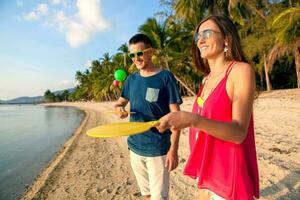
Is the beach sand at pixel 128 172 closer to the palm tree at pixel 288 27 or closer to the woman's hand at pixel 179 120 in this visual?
the woman's hand at pixel 179 120

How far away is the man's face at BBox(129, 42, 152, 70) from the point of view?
2617 millimetres

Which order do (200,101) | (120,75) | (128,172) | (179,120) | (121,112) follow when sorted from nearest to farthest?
(179,120) < (200,101) < (121,112) < (128,172) < (120,75)

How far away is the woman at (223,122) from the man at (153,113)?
2.65ft

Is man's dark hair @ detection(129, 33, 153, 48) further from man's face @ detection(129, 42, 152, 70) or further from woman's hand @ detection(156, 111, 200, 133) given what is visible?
woman's hand @ detection(156, 111, 200, 133)

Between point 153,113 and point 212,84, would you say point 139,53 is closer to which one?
point 153,113

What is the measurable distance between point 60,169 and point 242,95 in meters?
6.93

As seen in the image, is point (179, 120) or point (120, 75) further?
point (120, 75)

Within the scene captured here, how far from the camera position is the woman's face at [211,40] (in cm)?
159

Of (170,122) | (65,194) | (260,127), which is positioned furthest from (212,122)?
(260,127)

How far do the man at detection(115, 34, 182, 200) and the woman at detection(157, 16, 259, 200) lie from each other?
0.81m

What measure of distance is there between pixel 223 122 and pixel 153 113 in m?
1.40

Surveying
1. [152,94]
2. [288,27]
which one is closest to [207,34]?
[152,94]

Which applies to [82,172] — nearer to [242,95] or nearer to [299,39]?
[242,95]

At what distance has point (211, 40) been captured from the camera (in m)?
1.60
